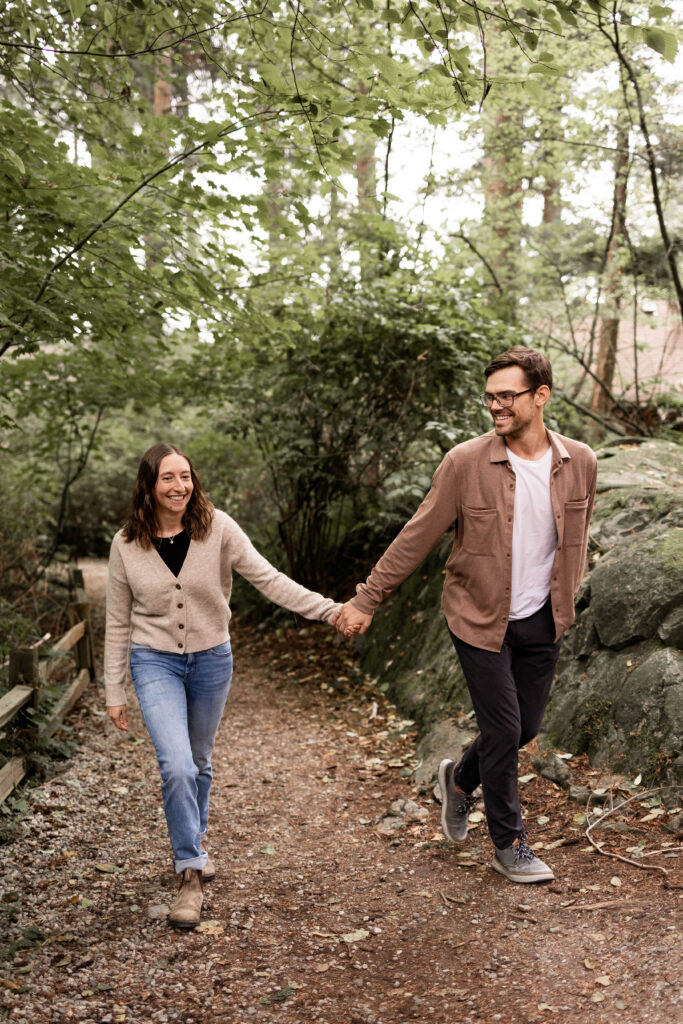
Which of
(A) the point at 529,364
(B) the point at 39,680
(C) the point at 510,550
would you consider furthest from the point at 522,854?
(B) the point at 39,680

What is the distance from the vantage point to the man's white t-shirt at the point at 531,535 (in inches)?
146

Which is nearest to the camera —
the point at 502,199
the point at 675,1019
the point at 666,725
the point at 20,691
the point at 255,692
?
the point at 675,1019

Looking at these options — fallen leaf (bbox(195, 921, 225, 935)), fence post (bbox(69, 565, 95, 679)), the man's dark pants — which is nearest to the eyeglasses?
the man's dark pants

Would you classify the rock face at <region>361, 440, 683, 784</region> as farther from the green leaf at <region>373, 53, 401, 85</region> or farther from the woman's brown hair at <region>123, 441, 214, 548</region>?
the green leaf at <region>373, 53, 401, 85</region>

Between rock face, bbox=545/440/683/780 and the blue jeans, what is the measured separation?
87.1 inches

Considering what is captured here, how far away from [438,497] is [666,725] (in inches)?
68.8

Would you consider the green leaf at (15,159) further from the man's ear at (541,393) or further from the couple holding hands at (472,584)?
the man's ear at (541,393)

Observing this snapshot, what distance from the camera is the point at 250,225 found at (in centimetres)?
584

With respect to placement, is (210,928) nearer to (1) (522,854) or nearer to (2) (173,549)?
(1) (522,854)

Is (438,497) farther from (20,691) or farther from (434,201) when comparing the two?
(434,201)

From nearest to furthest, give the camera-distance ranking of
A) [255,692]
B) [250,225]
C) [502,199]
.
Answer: [250,225] < [255,692] < [502,199]

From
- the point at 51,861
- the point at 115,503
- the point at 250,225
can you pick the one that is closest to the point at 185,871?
the point at 51,861

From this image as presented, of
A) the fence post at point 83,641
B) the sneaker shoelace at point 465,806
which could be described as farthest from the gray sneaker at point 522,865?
the fence post at point 83,641

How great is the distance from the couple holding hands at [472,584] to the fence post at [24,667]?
207 cm
